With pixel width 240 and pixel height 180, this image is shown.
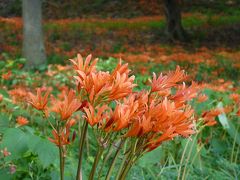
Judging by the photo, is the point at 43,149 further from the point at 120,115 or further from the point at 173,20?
the point at 173,20

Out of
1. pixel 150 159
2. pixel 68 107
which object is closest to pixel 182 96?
pixel 68 107

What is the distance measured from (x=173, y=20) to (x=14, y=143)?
13652 mm

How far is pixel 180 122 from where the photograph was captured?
166cm

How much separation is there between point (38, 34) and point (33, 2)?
555 millimetres

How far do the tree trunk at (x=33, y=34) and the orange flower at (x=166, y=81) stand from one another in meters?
7.87

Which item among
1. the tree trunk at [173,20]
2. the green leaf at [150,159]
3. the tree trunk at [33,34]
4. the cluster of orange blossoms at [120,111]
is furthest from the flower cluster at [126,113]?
the tree trunk at [173,20]

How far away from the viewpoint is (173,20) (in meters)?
15.9

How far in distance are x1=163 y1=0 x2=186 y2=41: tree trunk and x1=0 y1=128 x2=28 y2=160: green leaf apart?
1330 cm

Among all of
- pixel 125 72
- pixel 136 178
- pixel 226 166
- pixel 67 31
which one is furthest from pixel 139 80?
pixel 67 31

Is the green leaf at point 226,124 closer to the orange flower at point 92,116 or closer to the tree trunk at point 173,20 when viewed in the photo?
the orange flower at point 92,116

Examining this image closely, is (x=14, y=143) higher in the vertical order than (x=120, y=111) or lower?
lower

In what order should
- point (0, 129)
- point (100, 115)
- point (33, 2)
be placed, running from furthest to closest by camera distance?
point (33, 2) → point (0, 129) → point (100, 115)

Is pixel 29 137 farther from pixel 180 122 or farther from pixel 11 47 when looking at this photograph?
pixel 11 47

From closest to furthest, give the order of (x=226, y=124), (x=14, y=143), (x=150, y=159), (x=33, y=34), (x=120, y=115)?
1. (x=120, y=115)
2. (x=14, y=143)
3. (x=150, y=159)
4. (x=226, y=124)
5. (x=33, y=34)
